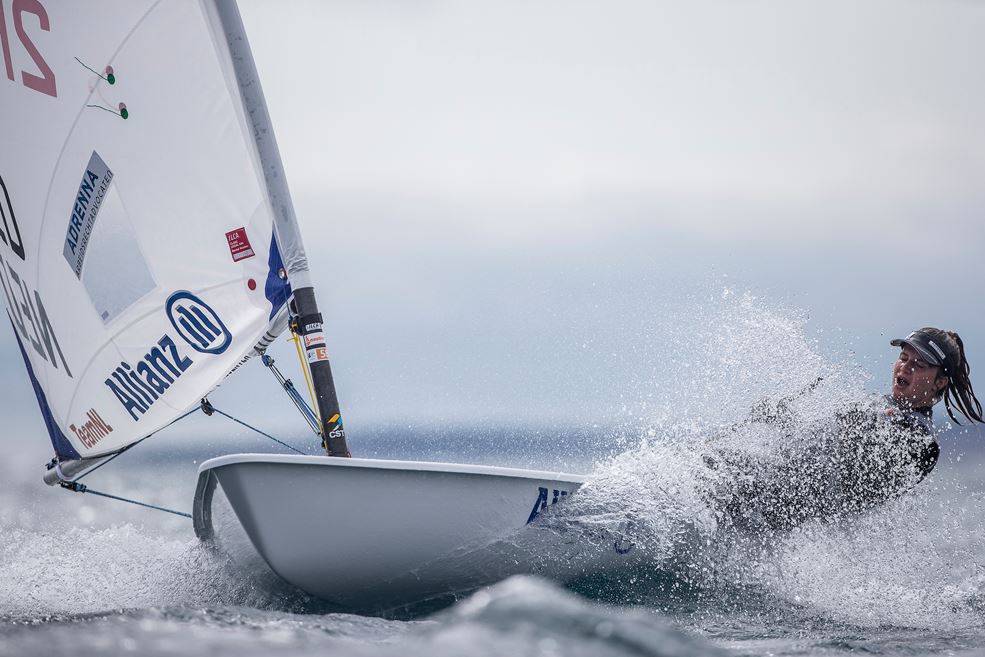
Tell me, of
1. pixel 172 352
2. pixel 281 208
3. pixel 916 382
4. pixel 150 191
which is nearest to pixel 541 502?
pixel 281 208

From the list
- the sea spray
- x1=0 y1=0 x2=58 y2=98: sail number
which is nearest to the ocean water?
the sea spray

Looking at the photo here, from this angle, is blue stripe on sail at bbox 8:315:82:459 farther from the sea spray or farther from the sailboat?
the sea spray

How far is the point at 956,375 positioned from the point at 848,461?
691mm

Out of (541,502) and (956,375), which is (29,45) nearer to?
(541,502)

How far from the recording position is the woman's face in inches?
144

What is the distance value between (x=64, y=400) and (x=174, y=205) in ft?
5.09

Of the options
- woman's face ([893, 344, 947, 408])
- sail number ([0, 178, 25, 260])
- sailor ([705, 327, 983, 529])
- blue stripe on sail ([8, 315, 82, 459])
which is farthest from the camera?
blue stripe on sail ([8, 315, 82, 459])

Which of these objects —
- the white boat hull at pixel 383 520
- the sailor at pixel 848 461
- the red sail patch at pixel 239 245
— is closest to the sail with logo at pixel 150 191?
the red sail patch at pixel 239 245

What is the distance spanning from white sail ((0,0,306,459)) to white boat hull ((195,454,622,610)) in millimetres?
746

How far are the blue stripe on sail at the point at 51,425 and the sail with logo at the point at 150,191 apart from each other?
0.73 m

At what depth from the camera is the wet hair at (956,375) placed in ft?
12.1

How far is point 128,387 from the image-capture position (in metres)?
3.78

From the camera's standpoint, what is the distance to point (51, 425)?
4625 mm

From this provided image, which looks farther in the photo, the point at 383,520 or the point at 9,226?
the point at 9,226
